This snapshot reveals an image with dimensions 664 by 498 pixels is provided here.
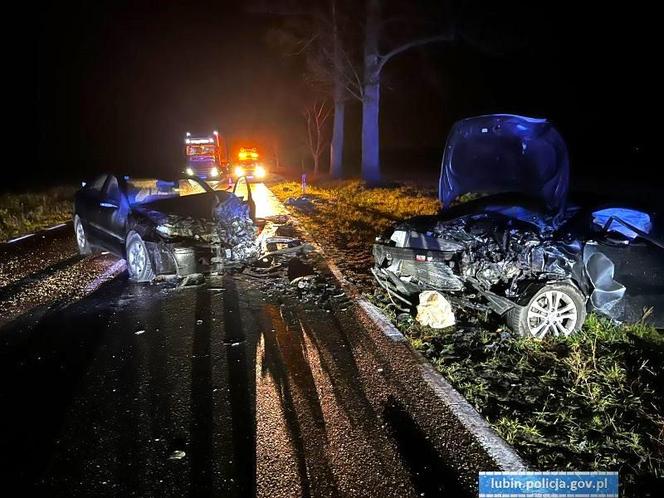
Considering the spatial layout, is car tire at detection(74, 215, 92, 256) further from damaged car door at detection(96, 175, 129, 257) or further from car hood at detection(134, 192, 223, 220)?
car hood at detection(134, 192, 223, 220)

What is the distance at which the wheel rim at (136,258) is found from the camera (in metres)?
6.98

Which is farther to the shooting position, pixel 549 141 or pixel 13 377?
pixel 549 141

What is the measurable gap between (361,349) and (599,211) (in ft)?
10.3

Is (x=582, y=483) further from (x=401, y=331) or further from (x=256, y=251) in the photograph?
(x=256, y=251)

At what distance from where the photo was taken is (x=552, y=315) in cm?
495

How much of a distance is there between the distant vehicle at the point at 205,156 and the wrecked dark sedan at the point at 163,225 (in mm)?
14590

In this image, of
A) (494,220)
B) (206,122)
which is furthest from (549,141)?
(206,122)

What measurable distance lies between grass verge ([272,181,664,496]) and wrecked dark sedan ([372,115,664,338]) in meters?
0.26

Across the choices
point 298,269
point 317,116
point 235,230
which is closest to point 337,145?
point 317,116

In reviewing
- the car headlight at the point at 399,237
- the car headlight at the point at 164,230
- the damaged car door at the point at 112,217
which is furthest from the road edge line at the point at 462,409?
the damaged car door at the point at 112,217

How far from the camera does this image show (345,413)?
366 cm

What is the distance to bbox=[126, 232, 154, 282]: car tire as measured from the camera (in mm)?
6906

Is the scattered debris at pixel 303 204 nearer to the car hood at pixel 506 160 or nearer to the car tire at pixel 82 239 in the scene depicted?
the car tire at pixel 82 239

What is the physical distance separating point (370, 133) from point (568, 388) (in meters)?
16.9
